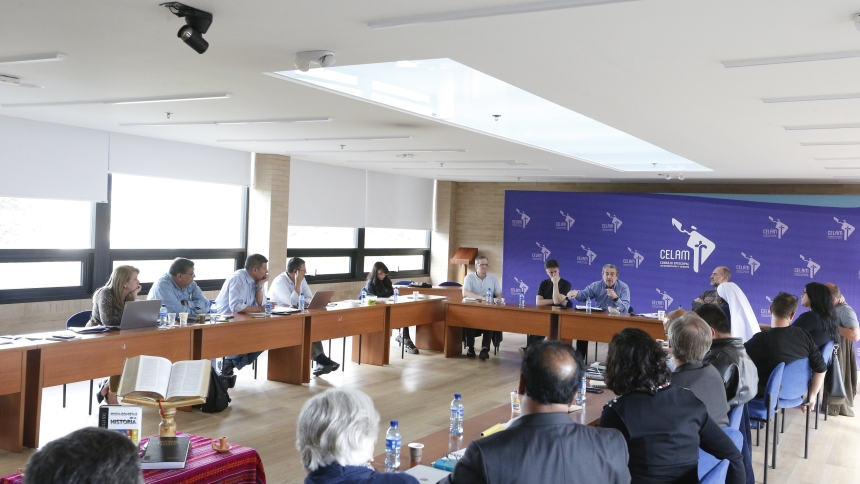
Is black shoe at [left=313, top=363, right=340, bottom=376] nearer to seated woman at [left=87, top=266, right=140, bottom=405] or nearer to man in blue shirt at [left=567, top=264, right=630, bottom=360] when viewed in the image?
seated woman at [left=87, top=266, right=140, bottom=405]

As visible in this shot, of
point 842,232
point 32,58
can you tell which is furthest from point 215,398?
point 842,232

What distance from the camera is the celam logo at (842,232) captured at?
9.80 metres

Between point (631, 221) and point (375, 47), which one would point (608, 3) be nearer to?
point (375, 47)

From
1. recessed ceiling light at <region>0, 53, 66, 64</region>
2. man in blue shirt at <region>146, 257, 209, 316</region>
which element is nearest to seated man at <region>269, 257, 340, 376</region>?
man in blue shirt at <region>146, 257, 209, 316</region>

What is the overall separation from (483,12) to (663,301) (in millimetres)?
8875

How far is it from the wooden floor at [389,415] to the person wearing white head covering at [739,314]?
94 centimetres

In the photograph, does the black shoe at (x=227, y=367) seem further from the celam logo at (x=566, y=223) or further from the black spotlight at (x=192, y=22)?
the celam logo at (x=566, y=223)

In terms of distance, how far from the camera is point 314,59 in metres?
4.00

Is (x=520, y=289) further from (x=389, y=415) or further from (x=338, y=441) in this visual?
(x=338, y=441)

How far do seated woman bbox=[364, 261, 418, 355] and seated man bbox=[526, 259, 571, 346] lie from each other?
5.35 ft

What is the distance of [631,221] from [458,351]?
400cm

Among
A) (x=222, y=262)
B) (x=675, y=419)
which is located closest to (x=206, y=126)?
(x=222, y=262)

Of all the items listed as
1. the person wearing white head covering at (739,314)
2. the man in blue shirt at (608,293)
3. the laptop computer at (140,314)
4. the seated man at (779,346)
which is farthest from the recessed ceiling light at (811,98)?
the laptop computer at (140,314)

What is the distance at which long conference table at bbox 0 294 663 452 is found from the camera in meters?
4.79
